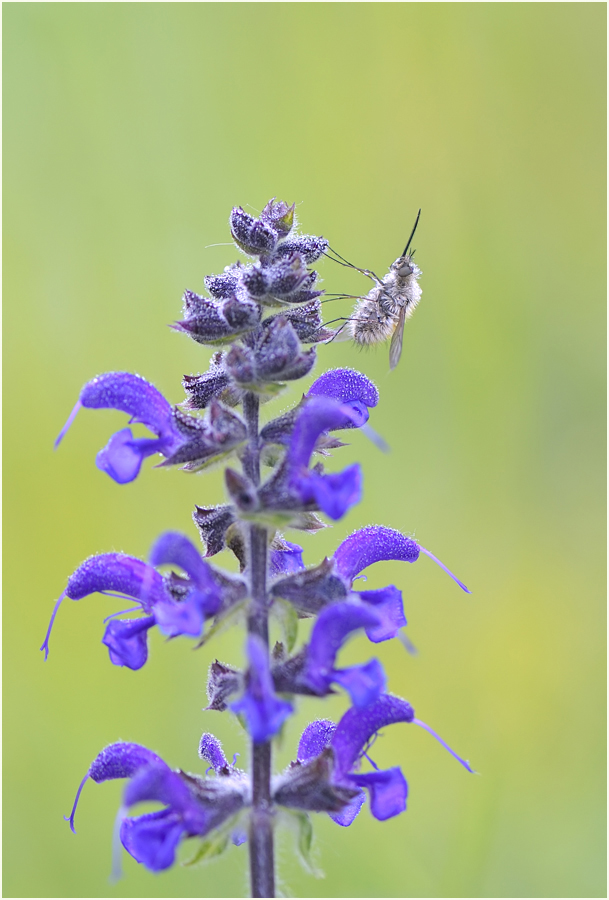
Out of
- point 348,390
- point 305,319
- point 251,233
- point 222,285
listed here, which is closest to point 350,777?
point 348,390

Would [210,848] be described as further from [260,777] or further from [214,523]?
[214,523]

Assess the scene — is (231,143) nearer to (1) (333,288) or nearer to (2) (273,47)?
(2) (273,47)

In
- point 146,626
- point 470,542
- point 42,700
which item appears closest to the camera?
point 146,626

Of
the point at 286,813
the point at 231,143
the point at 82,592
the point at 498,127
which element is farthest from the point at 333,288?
the point at 286,813

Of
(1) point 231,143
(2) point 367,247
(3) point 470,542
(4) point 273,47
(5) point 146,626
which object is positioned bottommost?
(5) point 146,626

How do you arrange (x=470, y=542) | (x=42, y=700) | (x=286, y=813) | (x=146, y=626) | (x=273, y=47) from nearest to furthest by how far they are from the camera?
(x=286, y=813), (x=146, y=626), (x=42, y=700), (x=470, y=542), (x=273, y=47)

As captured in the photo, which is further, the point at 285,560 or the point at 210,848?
the point at 285,560

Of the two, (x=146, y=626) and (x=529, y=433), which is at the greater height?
(x=529, y=433)
